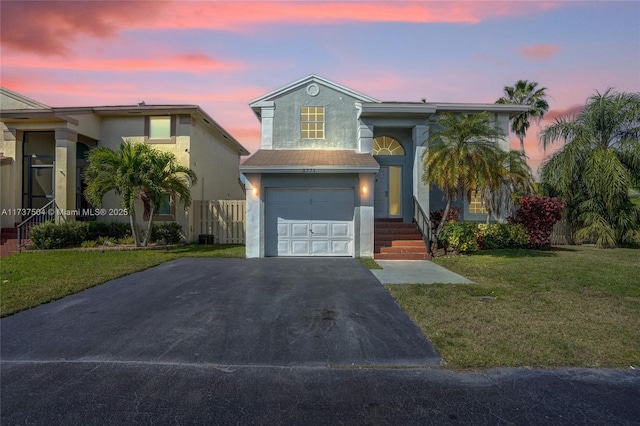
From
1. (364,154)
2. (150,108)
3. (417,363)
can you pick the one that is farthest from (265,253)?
(150,108)

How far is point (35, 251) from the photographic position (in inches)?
483

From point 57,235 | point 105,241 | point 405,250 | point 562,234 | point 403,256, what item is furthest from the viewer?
point 562,234

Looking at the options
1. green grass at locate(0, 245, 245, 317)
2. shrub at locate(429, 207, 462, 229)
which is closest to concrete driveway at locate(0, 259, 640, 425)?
green grass at locate(0, 245, 245, 317)

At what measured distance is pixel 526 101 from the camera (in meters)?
29.4

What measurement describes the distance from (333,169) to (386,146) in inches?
175

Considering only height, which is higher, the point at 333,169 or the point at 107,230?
the point at 333,169

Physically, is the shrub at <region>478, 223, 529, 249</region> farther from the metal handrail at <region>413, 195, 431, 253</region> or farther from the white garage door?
the white garage door

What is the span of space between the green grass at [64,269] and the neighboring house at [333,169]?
7.76 feet

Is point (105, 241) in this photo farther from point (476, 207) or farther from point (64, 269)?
point (476, 207)

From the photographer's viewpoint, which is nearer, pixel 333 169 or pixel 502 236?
pixel 333 169

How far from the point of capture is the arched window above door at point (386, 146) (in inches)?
573

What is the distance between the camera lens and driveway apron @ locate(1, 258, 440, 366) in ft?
13.5

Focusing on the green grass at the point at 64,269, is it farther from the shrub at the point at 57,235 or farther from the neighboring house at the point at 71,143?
the neighboring house at the point at 71,143

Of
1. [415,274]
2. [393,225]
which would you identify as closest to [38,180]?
[393,225]
